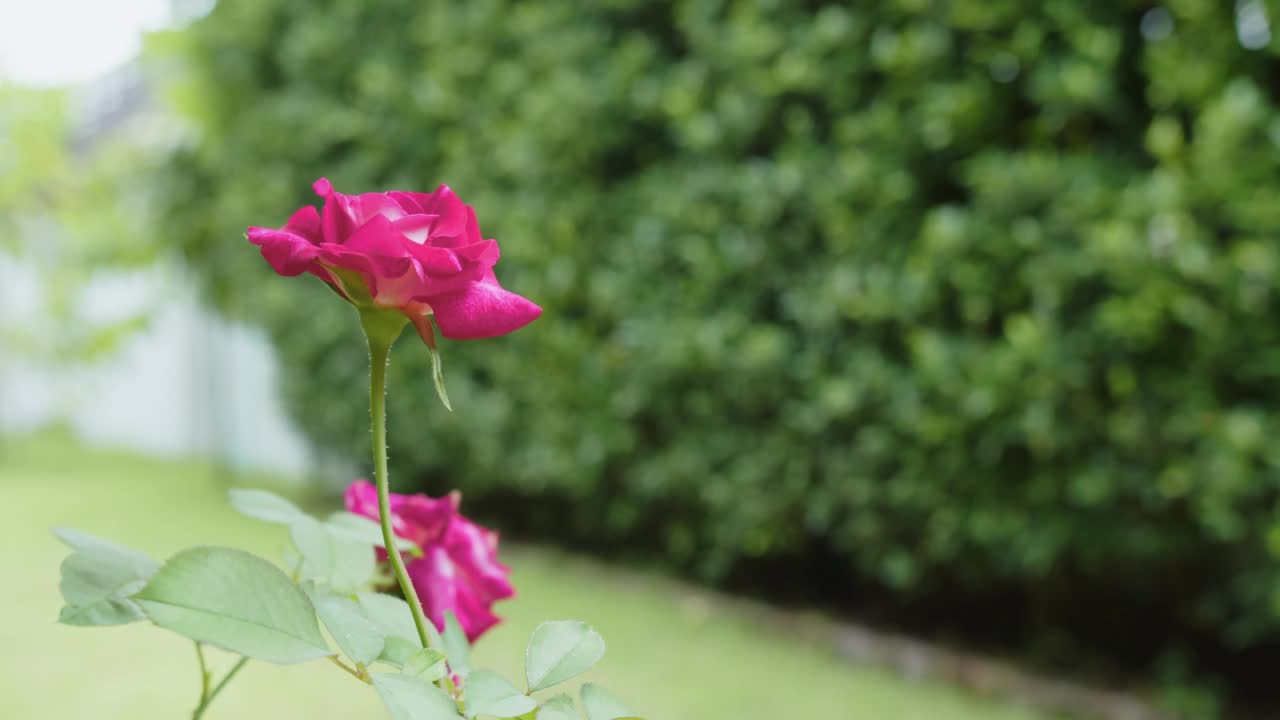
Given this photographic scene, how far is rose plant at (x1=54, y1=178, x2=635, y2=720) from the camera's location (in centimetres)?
49

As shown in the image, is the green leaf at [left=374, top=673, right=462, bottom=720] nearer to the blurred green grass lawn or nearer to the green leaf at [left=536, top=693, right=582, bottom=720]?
the green leaf at [left=536, top=693, right=582, bottom=720]

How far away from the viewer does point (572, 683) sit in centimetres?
269

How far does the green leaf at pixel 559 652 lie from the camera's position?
571 mm

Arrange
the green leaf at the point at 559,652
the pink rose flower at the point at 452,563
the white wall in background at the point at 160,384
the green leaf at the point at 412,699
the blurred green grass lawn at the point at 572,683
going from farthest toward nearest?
the white wall in background at the point at 160,384, the blurred green grass lawn at the point at 572,683, the pink rose flower at the point at 452,563, the green leaf at the point at 559,652, the green leaf at the point at 412,699

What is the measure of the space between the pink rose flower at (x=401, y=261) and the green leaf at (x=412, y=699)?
0.16m

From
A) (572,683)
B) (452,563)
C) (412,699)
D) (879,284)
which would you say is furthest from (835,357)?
(412,699)

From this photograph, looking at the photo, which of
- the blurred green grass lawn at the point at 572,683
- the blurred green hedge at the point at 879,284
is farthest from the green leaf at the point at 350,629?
the blurred green hedge at the point at 879,284

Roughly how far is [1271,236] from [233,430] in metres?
6.45

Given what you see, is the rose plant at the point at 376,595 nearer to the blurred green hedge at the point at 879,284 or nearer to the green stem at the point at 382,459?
the green stem at the point at 382,459

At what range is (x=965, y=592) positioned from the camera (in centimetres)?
342

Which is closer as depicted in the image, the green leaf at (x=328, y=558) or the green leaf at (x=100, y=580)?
the green leaf at (x=100, y=580)

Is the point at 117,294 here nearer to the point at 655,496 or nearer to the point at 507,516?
the point at 507,516

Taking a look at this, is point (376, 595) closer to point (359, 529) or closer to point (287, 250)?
point (359, 529)

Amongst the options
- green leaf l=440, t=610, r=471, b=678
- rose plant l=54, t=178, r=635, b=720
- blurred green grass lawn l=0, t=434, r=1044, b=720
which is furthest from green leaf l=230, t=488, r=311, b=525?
blurred green grass lawn l=0, t=434, r=1044, b=720
